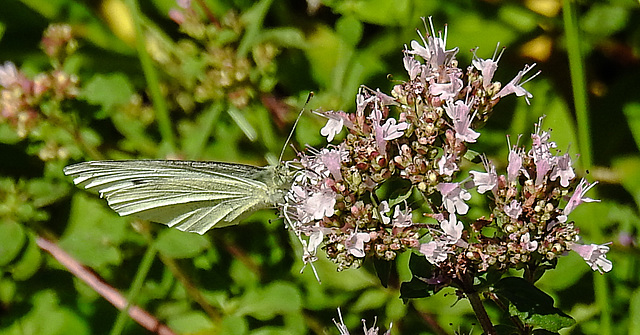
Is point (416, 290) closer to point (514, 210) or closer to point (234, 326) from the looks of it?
point (514, 210)

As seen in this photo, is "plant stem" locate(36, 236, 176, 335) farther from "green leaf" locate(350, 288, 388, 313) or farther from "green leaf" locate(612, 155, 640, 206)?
"green leaf" locate(612, 155, 640, 206)

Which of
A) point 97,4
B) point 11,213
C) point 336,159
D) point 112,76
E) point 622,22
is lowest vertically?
point 11,213

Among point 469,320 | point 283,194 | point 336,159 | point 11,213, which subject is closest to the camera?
point 336,159

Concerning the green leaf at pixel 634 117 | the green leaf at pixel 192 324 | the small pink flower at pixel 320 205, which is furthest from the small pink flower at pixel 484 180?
the green leaf at pixel 192 324

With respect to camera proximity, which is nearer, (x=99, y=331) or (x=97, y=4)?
(x=99, y=331)

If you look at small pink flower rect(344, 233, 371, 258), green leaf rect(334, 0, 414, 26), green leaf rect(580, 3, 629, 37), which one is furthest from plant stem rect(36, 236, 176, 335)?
green leaf rect(580, 3, 629, 37)

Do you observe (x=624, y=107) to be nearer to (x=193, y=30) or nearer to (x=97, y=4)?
(x=193, y=30)

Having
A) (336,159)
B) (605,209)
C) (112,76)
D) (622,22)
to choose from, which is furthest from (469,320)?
(112,76)
